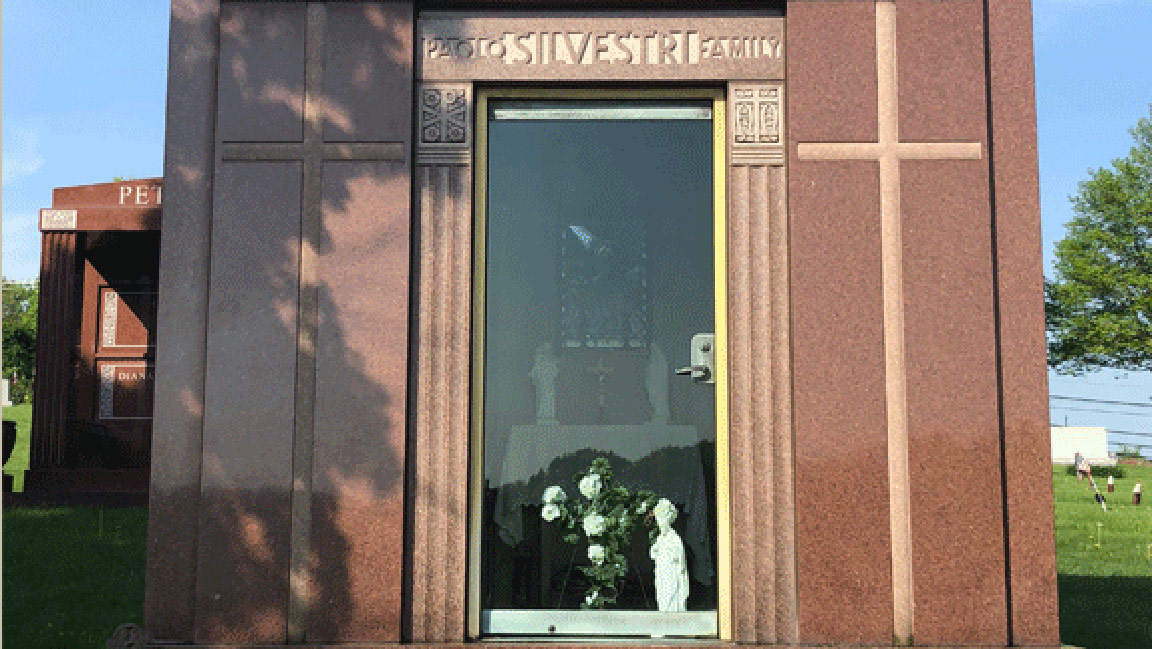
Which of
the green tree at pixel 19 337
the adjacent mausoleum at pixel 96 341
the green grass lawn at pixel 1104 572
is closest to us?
the green grass lawn at pixel 1104 572

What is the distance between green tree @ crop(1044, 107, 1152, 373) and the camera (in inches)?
1305

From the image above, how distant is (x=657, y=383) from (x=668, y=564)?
1031mm

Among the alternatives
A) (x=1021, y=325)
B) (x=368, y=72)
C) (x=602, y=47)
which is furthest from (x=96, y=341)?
(x=1021, y=325)

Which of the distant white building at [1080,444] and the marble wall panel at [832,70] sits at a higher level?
the marble wall panel at [832,70]

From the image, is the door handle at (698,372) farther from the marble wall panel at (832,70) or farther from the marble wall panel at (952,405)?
the marble wall panel at (832,70)

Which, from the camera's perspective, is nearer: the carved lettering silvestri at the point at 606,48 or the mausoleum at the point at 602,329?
the mausoleum at the point at 602,329

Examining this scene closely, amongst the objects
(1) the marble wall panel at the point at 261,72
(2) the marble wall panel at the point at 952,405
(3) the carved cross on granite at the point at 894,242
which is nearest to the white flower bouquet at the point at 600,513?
(3) the carved cross on granite at the point at 894,242

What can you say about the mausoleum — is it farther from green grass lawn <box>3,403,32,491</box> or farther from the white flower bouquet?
green grass lawn <box>3,403,32,491</box>

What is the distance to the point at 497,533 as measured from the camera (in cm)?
580

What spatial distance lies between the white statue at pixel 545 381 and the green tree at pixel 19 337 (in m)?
35.8

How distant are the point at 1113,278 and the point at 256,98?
110 ft

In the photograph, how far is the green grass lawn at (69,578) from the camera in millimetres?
7012

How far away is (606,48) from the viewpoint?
5.90 m

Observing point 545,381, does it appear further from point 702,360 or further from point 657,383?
point 702,360
